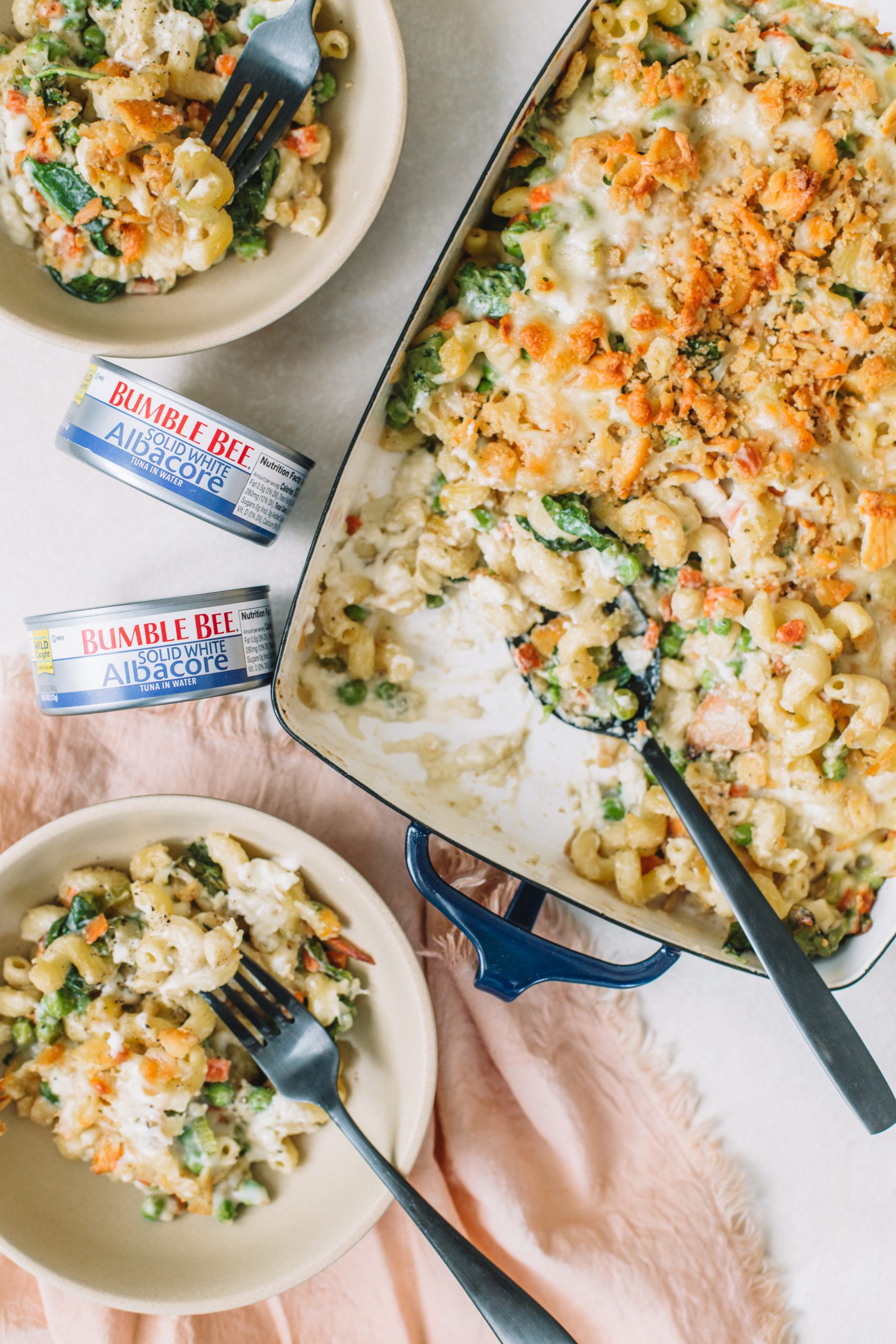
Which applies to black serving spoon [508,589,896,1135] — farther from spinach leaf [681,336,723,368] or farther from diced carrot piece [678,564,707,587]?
spinach leaf [681,336,723,368]

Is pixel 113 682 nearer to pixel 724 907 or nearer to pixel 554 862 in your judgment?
pixel 554 862

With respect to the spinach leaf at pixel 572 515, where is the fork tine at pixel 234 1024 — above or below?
below

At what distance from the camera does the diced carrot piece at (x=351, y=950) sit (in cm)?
173

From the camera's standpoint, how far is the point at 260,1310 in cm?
188

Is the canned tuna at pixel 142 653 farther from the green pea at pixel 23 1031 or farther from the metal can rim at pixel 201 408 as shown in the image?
the green pea at pixel 23 1031

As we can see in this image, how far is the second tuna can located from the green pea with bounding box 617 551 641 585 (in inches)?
23.5

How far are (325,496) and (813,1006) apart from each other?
3.95ft

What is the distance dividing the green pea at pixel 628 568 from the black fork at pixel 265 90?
0.86 m

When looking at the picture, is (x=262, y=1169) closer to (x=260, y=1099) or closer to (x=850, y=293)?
(x=260, y=1099)

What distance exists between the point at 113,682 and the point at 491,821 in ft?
2.32

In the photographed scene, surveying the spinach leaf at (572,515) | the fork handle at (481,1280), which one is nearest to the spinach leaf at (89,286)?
the spinach leaf at (572,515)

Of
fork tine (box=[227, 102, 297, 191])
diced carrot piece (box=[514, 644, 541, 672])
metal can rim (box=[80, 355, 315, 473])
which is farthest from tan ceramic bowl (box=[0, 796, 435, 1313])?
fork tine (box=[227, 102, 297, 191])

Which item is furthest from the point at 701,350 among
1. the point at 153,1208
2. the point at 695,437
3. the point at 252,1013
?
the point at 153,1208

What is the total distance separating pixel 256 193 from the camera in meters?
1.60
